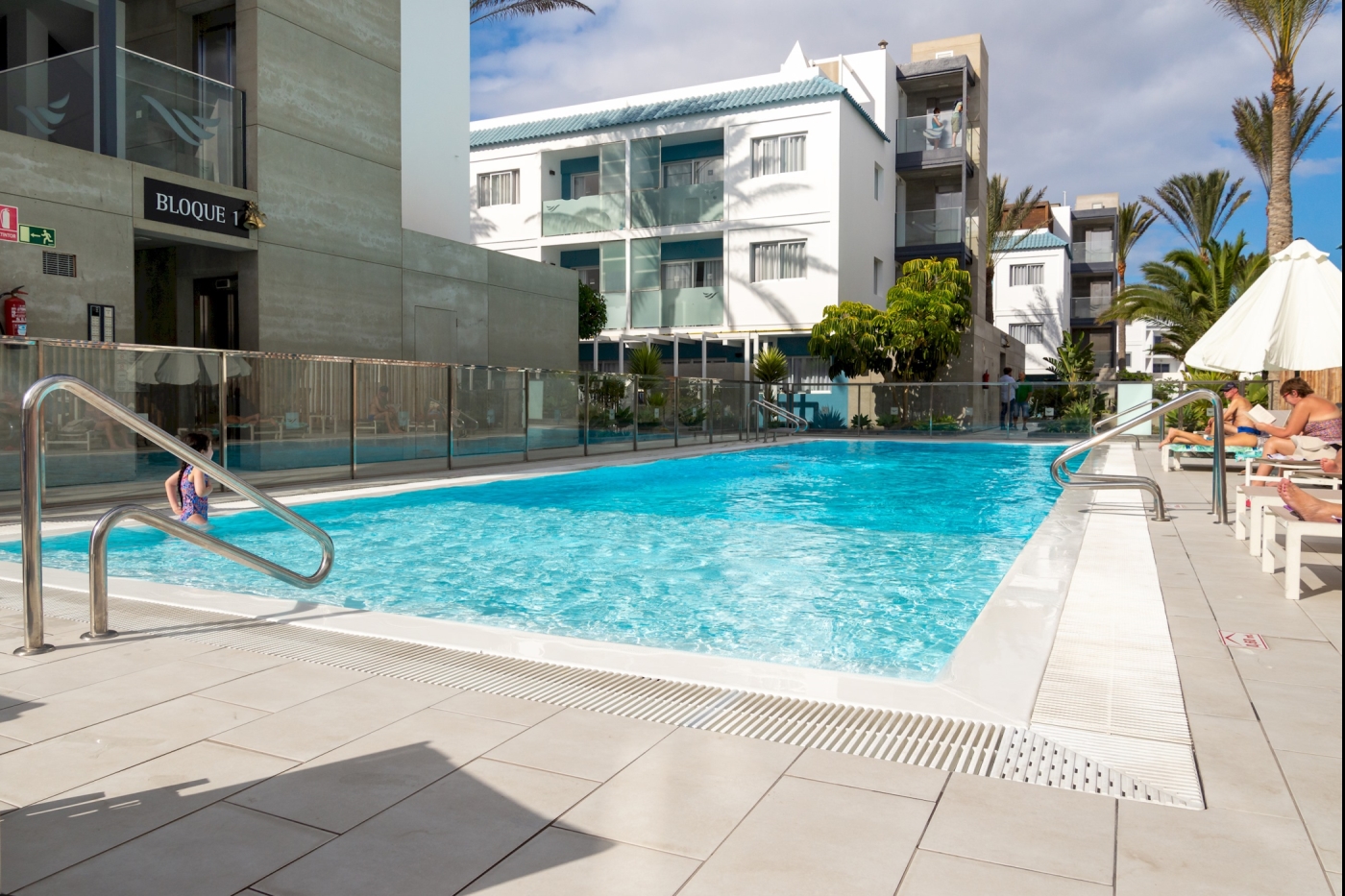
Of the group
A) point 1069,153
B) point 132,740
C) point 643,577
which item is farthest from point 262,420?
point 1069,153

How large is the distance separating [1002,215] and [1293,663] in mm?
42801

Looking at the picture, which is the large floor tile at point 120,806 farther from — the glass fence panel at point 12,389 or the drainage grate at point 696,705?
the glass fence panel at point 12,389

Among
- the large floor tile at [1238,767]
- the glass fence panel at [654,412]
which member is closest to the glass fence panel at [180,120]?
the glass fence panel at [654,412]

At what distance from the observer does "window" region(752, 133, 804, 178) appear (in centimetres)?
2683

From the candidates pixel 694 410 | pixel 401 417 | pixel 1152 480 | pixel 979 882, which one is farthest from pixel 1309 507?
pixel 694 410

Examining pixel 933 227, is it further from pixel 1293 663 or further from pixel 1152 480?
pixel 1293 663

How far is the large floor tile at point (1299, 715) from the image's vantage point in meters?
3.18

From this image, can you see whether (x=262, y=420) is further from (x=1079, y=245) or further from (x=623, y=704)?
(x=1079, y=245)

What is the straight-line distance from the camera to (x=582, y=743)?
3.20 metres

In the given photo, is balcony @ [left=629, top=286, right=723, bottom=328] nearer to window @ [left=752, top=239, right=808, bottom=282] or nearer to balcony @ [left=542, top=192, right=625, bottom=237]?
window @ [left=752, top=239, right=808, bottom=282]

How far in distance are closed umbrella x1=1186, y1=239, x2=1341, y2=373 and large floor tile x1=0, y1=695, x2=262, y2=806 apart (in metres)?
7.63

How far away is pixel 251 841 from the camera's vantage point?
98.4 inches

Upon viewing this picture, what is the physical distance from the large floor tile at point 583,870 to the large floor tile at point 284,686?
155 centimetres

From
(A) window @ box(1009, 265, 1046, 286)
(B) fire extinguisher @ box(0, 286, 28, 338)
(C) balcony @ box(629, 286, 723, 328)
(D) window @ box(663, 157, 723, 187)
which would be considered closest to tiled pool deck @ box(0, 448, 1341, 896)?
(B) fire extinguisher @ box(0, 286, 28, 338)
